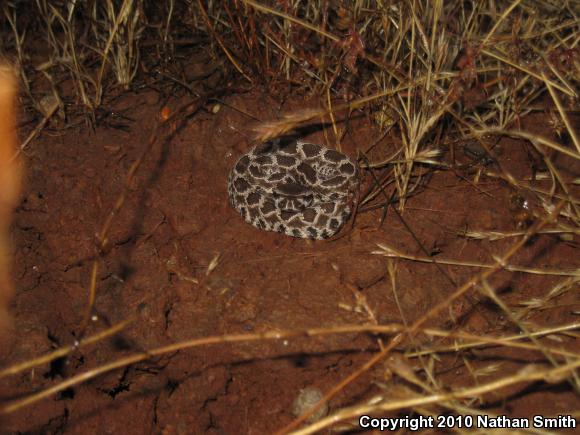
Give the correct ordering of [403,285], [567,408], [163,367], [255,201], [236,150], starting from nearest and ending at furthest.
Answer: [567,408] → [163,367] → [403,285] → [255,201] → [236,150]

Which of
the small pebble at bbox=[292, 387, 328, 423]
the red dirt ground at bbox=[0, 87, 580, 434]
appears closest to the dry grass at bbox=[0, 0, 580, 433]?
the red dirt ground at bbox=[0, 87, 580, 434]

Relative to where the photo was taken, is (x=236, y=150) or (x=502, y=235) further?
(x=236, y=150)

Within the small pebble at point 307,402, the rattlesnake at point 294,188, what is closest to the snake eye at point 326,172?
the rattlesnake at point 294,188

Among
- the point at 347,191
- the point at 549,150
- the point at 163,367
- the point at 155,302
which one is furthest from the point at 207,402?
the point at 549,150

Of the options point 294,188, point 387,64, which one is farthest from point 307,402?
point 387,64

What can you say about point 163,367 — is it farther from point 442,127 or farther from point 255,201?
point 442,127

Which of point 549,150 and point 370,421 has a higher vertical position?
point 549,150

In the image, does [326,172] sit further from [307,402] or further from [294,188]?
[307,402]
